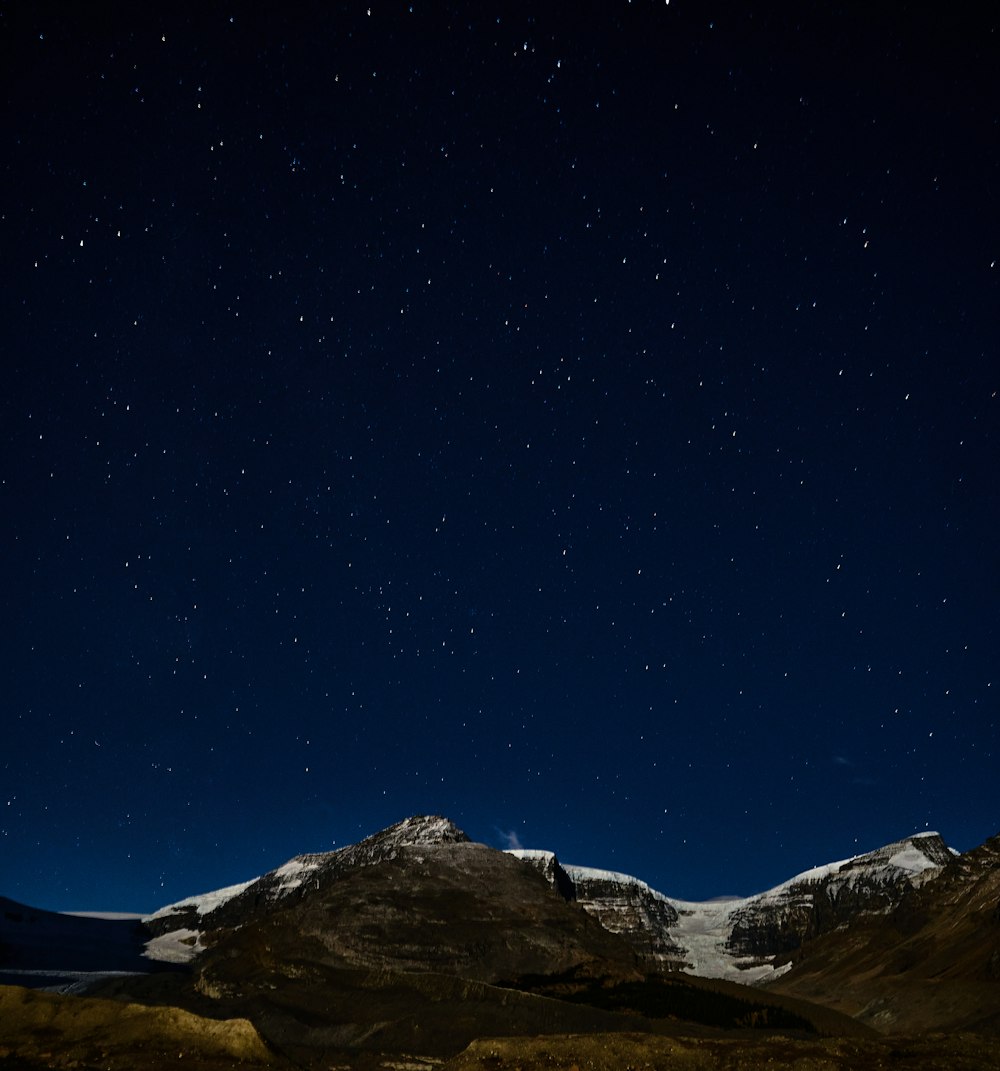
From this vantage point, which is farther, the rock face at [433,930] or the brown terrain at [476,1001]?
the rock face at [433,930]

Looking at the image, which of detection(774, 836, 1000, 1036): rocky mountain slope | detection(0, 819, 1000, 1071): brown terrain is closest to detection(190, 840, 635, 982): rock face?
detection(0, 819, 1000, 1071): brown terrain

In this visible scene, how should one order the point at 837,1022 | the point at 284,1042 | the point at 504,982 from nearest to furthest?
1. the point at 284,1042
2. the point at 837,1022
3. the point at 504,982

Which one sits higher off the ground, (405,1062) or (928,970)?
(405,1062)

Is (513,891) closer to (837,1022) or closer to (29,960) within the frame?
(837,1022)

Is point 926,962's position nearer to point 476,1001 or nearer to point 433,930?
point 433,930

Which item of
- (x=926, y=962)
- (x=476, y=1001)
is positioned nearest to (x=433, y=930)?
(x=476, y=1001)

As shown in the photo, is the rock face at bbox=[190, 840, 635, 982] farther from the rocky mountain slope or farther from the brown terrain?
the rocky mountain slope

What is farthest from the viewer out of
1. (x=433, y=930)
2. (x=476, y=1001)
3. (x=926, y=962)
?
(x=926, y=962)

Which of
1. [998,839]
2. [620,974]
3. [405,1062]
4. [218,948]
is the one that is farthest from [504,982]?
[998,839]

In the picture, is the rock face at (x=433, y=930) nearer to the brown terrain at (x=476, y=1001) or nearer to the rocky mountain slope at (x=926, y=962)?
the brown terrain at (x=476, y=1001)

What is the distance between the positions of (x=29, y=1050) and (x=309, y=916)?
68865 millimetres

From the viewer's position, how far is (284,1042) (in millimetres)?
44594

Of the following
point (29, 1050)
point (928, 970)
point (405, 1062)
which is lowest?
point (928, 970)

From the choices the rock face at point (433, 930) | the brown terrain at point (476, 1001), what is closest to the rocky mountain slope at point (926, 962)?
the brown terrain at point (476, 1001)
